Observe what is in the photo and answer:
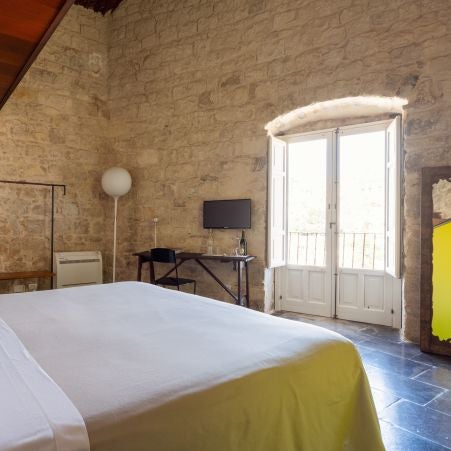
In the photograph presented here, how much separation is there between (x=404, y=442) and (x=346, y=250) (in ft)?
9.65

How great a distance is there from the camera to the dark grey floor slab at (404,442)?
1.94 metres

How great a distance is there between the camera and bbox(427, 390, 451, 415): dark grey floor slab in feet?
7.72

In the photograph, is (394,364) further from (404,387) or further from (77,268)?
(77,268)

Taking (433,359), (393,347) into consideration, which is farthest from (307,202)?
(433,359)

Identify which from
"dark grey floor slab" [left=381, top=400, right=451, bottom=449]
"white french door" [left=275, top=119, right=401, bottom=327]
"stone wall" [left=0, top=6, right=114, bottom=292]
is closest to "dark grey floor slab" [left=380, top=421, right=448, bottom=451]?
"dark grey floor slab" [left=381, top=400, right=451, bottom=449]

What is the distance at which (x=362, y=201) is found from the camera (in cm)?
464

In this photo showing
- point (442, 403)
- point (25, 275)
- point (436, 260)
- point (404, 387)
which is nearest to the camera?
point (442, 403)

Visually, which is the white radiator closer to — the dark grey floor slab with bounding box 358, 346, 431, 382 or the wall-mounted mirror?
the dark grey floor slab with bounding box 358, 346, 431, 382

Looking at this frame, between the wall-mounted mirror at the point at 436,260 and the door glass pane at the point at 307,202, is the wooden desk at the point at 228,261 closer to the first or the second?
the door glass pane at the point at 307,202

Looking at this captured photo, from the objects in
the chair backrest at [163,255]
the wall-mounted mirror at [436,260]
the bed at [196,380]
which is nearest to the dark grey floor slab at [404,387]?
the wall-mounted mirror at [436,260]

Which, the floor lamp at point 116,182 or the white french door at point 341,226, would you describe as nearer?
the white french door at point 341,226

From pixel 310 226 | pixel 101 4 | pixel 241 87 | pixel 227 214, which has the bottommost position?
pixel 310 226

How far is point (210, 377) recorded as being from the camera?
117cm

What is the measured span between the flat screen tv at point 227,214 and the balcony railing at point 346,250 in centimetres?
83
